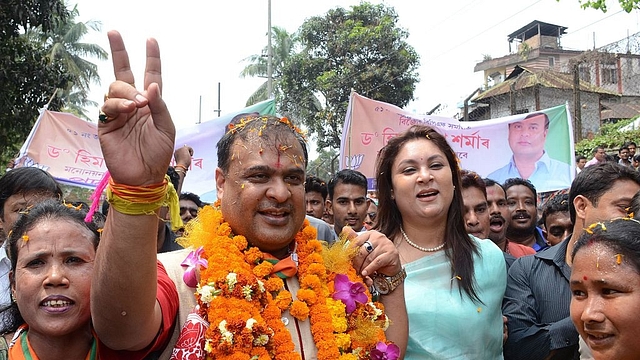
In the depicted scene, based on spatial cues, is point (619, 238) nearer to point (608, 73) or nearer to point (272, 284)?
point (272, 284)

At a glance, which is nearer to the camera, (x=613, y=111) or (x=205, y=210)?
(x=205, y=210)

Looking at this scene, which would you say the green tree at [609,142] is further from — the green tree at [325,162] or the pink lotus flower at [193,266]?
the pink lotus flower at [193,266]

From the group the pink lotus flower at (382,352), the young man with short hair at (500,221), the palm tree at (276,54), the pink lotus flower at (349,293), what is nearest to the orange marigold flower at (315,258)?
the pink lotus flower at (349,293)

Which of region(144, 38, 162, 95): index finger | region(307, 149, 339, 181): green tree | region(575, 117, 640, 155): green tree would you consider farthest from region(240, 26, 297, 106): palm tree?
region(144, 38, 162, 95): index finger

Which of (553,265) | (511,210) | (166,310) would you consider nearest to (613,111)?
(511,210)

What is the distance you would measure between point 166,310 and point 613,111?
2848cm

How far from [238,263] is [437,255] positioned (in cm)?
127

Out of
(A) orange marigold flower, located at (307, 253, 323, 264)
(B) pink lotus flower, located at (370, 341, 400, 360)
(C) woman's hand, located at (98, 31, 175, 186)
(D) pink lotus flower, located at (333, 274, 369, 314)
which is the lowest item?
(B) pink lotus flower, located at (370, 341, 400, 360)

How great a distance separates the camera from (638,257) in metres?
2.29

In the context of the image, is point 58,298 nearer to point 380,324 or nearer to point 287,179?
point 287,179

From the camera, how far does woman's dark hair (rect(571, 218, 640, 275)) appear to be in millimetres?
2295

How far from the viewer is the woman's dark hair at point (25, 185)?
3.85 m

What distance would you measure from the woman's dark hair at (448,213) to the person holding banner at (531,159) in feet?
15.7

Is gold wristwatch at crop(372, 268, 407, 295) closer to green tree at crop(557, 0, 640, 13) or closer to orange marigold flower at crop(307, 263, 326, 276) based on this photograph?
orange marigold flower at crop(307, 263, 326, 276)
